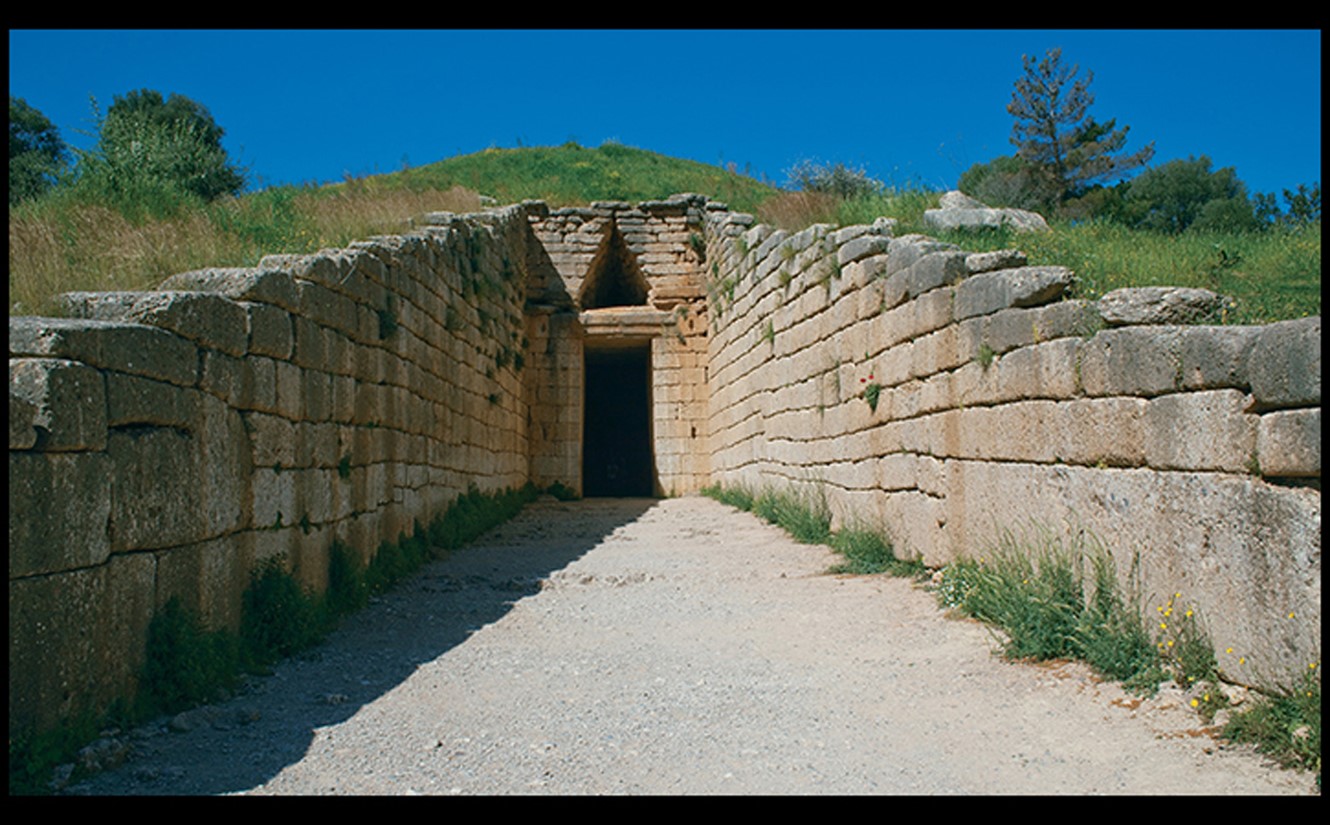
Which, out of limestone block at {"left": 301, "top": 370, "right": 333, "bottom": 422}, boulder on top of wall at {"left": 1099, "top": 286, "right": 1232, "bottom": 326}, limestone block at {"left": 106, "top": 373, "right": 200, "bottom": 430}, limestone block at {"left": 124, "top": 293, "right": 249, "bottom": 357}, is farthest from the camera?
limestone block at {"left": 301, "top": 370, "right": 333, "bottom": 422}

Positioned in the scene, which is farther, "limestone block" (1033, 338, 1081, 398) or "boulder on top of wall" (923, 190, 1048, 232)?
"boulder on top of wall" (923, 190, 1048, 232)

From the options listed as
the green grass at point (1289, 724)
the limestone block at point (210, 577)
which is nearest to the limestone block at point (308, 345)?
the limestone block at point (210, 577)

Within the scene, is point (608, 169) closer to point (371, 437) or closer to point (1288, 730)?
point (371, 437)

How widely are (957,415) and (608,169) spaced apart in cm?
1578

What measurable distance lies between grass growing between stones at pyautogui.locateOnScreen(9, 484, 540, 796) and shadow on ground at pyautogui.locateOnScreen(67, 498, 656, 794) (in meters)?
0.10

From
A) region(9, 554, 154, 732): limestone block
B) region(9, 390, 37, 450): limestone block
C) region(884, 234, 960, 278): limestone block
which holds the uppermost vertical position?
region(884, 234, 960, 278): limestone block

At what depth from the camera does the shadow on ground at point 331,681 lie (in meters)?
3.75

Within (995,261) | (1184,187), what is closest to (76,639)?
(995,261)

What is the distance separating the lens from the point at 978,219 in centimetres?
927

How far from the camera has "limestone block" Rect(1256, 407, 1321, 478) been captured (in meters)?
3.70

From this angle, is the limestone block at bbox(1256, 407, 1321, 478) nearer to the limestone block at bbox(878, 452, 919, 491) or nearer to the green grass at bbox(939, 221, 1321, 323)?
the green grass at bbox(939, 221, 1321, 323)

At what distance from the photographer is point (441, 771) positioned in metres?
3.87

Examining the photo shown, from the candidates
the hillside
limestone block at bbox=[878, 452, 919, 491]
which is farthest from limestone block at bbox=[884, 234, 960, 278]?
the hillside

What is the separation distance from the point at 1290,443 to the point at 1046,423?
1.96 meters
